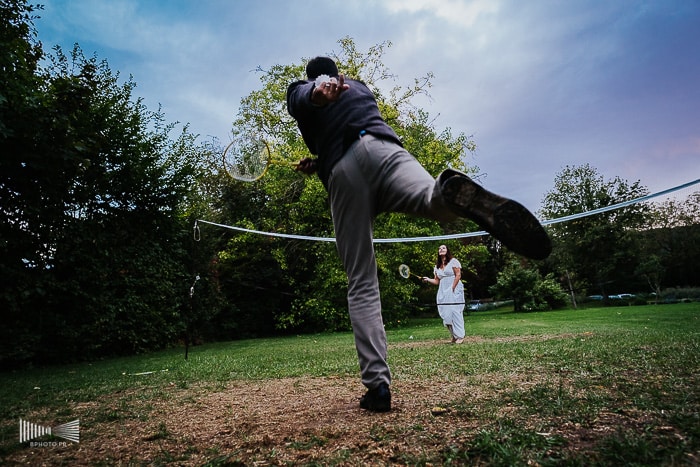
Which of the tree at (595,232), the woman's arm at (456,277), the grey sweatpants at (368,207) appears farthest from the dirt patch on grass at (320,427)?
the tree at (595,232)

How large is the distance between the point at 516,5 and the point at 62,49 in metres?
10.3

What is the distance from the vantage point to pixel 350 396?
9.07 ft

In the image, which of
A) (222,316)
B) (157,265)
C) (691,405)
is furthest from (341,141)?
(222,316)

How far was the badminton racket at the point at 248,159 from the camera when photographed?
5.15 m

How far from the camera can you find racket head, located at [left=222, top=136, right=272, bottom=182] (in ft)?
16.9

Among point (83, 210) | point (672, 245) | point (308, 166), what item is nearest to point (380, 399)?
point (308, 166)

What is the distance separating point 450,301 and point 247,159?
5.17 metres

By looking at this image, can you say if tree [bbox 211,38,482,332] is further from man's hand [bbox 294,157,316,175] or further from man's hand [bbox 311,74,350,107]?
man's hand [bbox 311,74,350,107]

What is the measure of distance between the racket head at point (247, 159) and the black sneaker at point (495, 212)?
146 inches

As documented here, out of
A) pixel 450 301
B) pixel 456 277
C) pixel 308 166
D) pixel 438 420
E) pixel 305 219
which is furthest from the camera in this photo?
pixel 305 219

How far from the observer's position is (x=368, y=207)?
2312 mm

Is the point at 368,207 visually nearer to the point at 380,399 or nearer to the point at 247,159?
the point at 380,399

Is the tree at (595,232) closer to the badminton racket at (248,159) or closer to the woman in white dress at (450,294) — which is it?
the woman in white dress at (450,294)

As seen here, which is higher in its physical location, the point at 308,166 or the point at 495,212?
the point at 308,166
